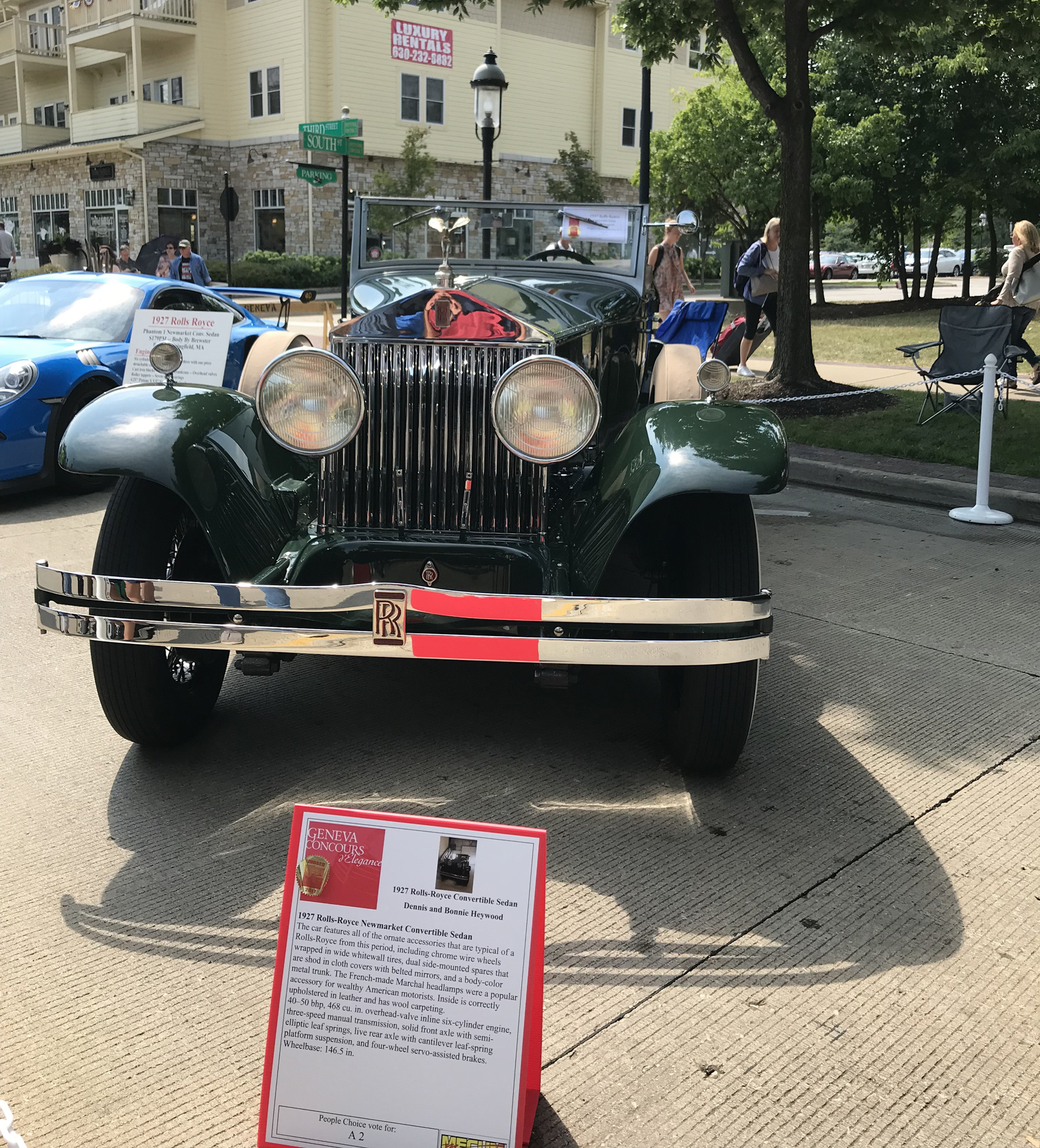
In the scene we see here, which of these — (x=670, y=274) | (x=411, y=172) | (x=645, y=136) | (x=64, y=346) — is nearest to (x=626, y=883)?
(x=64, y=346)

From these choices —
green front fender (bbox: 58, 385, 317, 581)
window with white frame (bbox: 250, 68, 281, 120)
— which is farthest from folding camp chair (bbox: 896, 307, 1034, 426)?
window with white frame (bbox: 250, 68, 281, 120)

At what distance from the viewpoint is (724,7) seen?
1005cm

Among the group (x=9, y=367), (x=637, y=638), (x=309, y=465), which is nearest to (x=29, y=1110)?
(x=637, y=638)

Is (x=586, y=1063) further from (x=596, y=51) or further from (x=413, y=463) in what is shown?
(x=596, y=51)

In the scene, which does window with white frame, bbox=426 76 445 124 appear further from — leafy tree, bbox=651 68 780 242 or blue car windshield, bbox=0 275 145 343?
blue car windshield, bbox=0 275 145 343

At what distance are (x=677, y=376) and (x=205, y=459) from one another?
2283mm

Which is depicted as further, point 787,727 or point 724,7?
point 724,7

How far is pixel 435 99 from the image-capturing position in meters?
33.2

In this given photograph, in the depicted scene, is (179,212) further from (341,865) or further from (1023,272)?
(341,865)

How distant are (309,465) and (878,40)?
9085mm

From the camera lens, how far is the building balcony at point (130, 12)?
31.5 metres

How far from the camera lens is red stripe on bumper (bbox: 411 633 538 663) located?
3016 mm

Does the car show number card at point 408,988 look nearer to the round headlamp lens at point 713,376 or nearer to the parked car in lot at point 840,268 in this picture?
the round headlamp lens at point 713,376

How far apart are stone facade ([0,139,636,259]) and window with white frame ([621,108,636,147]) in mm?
4333
